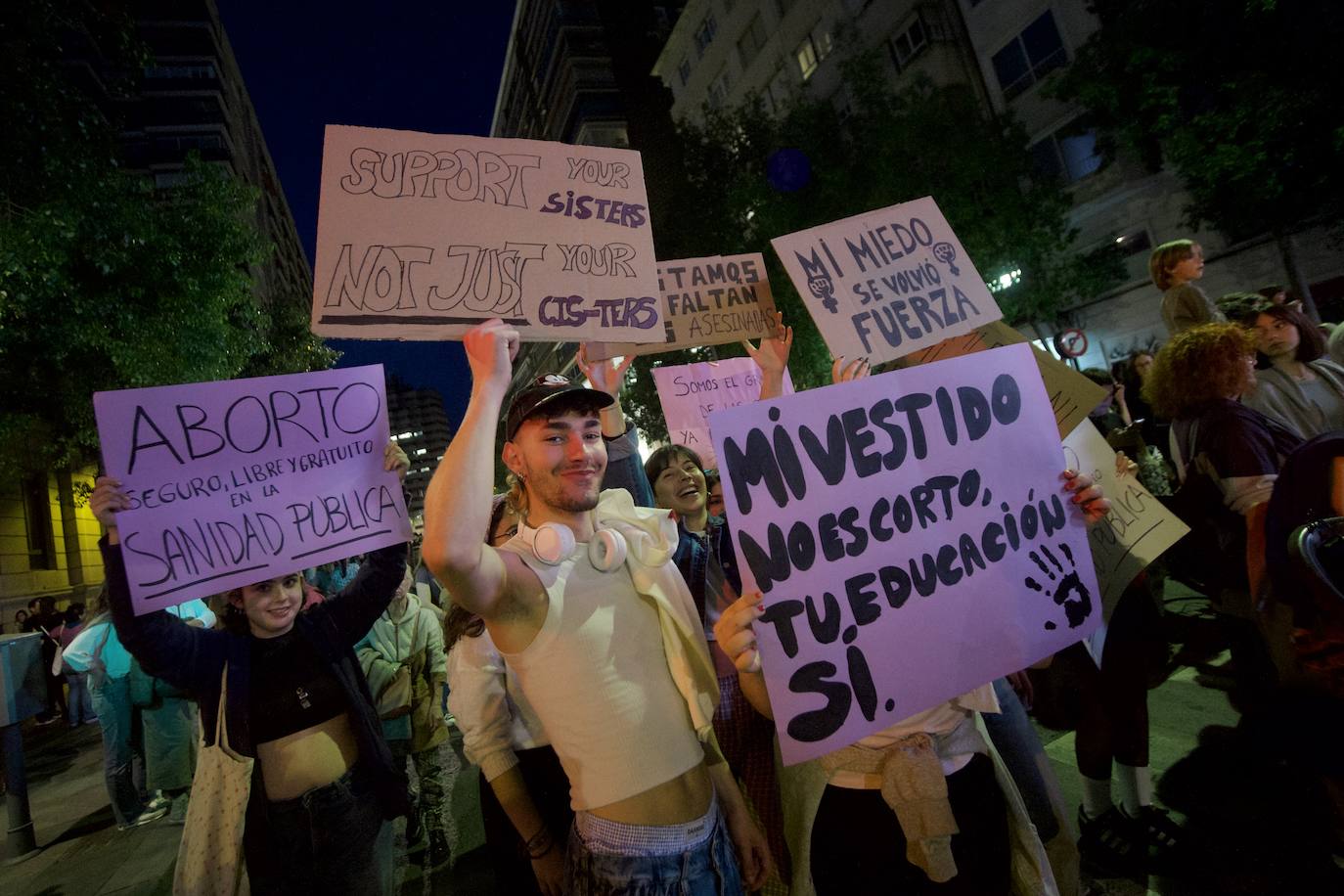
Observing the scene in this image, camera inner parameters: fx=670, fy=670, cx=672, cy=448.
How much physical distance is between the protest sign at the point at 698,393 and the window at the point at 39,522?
61.8 feet

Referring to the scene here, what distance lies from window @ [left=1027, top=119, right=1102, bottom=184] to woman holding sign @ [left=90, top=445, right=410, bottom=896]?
22226mm

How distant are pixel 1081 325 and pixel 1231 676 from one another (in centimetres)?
1847

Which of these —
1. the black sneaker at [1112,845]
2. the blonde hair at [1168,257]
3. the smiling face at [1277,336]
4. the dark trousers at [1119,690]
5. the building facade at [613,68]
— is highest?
the building facade at [613,68]

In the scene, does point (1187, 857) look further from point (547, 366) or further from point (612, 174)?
point (547, 366)

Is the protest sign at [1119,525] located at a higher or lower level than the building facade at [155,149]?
lower

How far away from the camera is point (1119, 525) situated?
264 centimetres

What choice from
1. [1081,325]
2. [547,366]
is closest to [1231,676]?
[1081,325]

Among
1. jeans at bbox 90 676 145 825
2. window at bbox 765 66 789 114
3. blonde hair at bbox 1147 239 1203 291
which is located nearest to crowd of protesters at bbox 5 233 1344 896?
blonde hair at bbox 1147 239 1203 291

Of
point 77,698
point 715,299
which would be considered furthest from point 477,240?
point 77,698

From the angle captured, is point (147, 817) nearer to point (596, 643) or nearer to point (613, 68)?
point (596, 643)

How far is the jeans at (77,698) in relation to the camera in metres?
10.9

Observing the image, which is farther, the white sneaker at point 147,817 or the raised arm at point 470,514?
the white sneaker at point 147,817

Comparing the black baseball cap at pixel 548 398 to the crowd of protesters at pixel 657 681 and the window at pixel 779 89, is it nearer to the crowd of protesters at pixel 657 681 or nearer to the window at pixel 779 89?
the crowd of protesters at pixel 657 681

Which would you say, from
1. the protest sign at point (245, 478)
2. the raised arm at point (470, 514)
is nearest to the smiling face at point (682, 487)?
the protest sign at point (245, 478)
